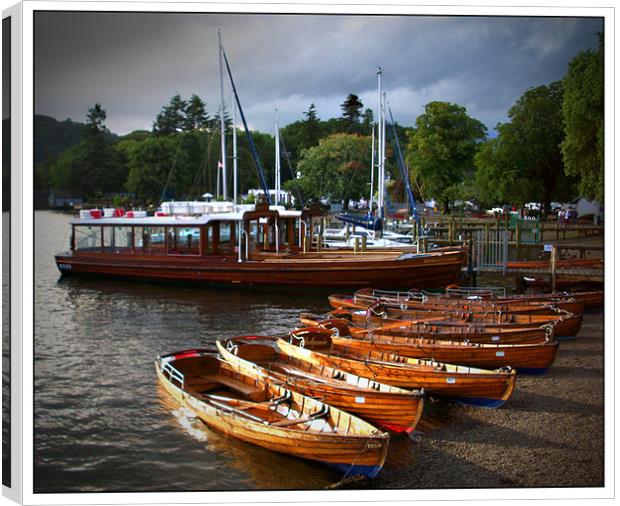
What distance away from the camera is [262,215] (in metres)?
18.9

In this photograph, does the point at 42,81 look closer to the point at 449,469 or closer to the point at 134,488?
the point at 134,488

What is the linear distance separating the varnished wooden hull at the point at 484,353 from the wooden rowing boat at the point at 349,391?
126cm

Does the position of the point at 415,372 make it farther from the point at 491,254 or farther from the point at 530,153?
the point at 530,153

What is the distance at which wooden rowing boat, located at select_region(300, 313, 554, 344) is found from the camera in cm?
1041

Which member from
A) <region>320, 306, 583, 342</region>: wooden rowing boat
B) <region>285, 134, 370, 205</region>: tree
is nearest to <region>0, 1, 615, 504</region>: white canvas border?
<region>320, 306, 583, 342</region>: wooden rowing boat

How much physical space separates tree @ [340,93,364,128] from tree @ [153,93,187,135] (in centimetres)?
1662

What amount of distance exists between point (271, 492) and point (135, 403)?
12.7 ft

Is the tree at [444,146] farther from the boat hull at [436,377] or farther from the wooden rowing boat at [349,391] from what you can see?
the wooden rowing boat at [349,391]

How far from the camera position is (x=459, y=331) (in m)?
10.9

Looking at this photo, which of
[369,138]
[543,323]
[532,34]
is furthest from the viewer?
[369,138]

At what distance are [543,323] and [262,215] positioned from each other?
30.8 feet

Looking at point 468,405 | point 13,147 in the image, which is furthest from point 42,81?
point 468,405

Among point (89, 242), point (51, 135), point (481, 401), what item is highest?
point (51, 135)

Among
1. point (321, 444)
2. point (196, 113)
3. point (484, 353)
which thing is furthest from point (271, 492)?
point (196, 113)
